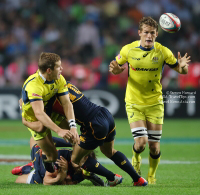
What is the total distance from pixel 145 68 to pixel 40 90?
6.44ft

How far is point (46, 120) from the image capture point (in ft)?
19.9

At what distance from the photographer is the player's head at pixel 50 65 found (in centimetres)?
627

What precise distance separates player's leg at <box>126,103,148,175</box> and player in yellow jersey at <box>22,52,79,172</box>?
1334 mm

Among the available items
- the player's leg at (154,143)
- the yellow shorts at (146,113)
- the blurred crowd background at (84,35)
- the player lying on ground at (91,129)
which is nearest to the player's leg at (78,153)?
the player lying on ground at (91,129)

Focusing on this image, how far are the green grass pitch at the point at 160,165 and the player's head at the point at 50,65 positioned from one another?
1486 mm

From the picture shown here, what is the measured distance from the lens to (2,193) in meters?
5.90

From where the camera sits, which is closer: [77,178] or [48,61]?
[48,61]

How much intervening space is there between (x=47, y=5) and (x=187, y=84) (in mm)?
6796

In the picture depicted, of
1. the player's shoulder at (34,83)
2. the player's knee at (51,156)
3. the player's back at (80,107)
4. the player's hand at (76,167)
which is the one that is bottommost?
the player's hand at (76,167)

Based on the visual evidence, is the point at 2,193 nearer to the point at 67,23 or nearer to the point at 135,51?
the point at 135,51

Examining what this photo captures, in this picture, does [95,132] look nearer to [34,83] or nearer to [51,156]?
[51,156]

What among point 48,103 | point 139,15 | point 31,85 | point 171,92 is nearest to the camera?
point 31,85

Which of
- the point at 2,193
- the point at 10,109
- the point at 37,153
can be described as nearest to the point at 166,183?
the point at 37,153

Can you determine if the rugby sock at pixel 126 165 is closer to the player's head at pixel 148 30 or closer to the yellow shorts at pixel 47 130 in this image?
the yellow shorts at pixel 47 130
